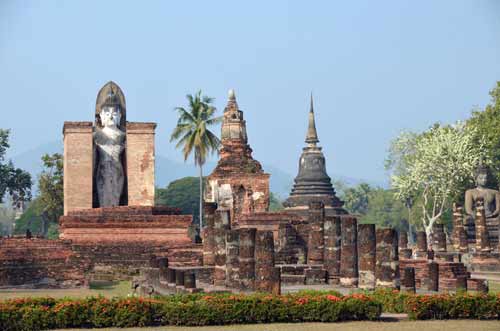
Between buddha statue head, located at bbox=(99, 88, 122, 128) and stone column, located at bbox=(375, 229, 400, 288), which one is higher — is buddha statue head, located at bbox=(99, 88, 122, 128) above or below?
above

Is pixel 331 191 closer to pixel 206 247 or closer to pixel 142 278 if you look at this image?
pixel 206 247

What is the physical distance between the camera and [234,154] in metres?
49.3

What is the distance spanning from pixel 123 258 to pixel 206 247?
6.59ft

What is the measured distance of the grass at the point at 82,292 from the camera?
24.0m

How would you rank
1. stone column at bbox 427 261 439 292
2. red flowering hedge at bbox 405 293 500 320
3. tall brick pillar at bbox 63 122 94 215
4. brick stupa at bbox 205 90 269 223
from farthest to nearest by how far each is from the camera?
brick stupa at bbox 205 90 269 223 < tall brick pillar at bbox 63 122 94 215 < stone column at bbox 427 261 439 292 < red flowering hedge at bbox 405 293 500 320

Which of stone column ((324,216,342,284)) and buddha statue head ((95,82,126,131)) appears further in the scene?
buddha statue head ((95,82,126,131))

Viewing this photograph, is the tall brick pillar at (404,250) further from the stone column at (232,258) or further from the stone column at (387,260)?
the stone column at (232,258)

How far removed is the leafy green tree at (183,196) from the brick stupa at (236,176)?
4147 cm

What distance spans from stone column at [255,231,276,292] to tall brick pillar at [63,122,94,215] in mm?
10977

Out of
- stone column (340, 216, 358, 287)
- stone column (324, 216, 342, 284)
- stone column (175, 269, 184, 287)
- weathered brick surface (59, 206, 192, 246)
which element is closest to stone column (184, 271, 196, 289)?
stone column (175, 269, 184, 287)

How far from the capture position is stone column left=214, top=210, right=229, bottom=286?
86.7 feet

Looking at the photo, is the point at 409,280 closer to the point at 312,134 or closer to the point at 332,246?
the point at 332,246

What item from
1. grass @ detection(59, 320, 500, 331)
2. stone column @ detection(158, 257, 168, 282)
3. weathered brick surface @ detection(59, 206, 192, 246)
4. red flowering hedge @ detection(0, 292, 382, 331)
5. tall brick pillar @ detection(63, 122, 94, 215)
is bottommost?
grass @ detection(59, 320, 500, 331)

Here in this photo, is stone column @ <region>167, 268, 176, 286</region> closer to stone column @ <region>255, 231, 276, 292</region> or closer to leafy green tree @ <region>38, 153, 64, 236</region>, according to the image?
stone column @ <region>255, 231, 276, 292</region>
